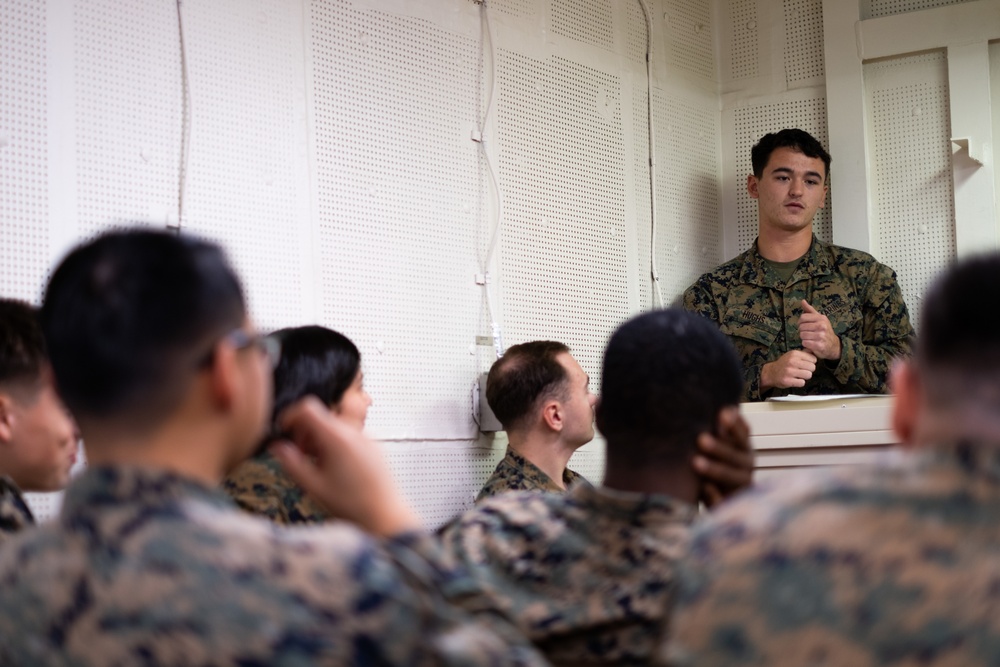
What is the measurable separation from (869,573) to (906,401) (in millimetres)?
222

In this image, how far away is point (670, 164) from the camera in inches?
191

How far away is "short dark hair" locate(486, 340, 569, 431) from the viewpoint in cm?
363

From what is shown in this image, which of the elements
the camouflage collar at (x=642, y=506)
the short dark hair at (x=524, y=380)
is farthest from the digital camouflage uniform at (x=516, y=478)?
the camouflage collar at (x=642, y=506)

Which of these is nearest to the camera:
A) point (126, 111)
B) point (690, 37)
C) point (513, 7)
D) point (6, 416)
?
point (6, 416)

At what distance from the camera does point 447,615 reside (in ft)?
3.55

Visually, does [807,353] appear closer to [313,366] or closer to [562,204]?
[562,204]

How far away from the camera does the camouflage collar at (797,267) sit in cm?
452

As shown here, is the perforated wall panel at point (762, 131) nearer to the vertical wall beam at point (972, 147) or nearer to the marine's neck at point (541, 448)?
the vertical wall beam at point (972, 147)

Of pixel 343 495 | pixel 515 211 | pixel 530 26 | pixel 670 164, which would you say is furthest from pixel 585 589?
pixel 670 164

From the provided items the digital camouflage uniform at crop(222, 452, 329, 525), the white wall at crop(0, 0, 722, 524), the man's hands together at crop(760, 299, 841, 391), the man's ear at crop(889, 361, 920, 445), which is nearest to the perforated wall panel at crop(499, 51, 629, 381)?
the white wall at crop(0, 0, 722, 524)

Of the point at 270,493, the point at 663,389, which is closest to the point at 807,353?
the point at 270,493

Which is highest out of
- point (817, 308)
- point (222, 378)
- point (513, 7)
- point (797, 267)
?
point (513, 7)

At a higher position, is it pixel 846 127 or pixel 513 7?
pixel 513 7

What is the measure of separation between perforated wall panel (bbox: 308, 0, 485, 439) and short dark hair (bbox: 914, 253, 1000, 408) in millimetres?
2545
